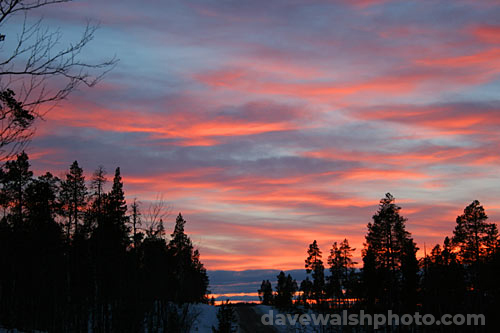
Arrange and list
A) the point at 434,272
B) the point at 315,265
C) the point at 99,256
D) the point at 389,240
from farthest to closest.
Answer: the point at 315,265
the point at 434,272
the point at 389,240
the point at 99,256

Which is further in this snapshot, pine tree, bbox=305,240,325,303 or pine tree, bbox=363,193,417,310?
pine tree, bbox=305,240,325,303

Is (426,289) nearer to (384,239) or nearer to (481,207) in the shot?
(384,239)

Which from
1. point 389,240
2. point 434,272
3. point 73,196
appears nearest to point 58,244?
point 73,196

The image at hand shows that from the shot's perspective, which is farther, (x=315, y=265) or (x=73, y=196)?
(x=315, y=265)

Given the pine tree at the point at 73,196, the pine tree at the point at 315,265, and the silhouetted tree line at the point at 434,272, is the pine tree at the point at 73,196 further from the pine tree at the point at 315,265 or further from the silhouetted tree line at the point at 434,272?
the pine tree at the point at 315,265

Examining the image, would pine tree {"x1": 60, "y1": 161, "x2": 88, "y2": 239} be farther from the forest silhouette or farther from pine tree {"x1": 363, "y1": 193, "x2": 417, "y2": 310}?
pine tree {"x1": 363, "y1": 193, "x2": 417, "y2": 310}

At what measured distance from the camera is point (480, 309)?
59969mm

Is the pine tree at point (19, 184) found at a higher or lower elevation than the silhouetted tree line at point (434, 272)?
higher

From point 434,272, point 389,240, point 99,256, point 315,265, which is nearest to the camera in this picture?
point 99,256

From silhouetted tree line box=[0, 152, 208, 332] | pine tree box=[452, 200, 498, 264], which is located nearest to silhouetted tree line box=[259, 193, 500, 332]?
pine tree box=[452, 200, 498, 264]

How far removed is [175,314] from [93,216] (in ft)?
98.5

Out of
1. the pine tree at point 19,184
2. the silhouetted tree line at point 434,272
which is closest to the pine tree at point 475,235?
the silhouetted tree line at point 434,272

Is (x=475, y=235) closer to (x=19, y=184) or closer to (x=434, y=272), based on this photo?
(x=434, y=272)

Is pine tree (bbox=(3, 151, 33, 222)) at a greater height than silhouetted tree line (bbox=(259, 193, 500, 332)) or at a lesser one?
greater
